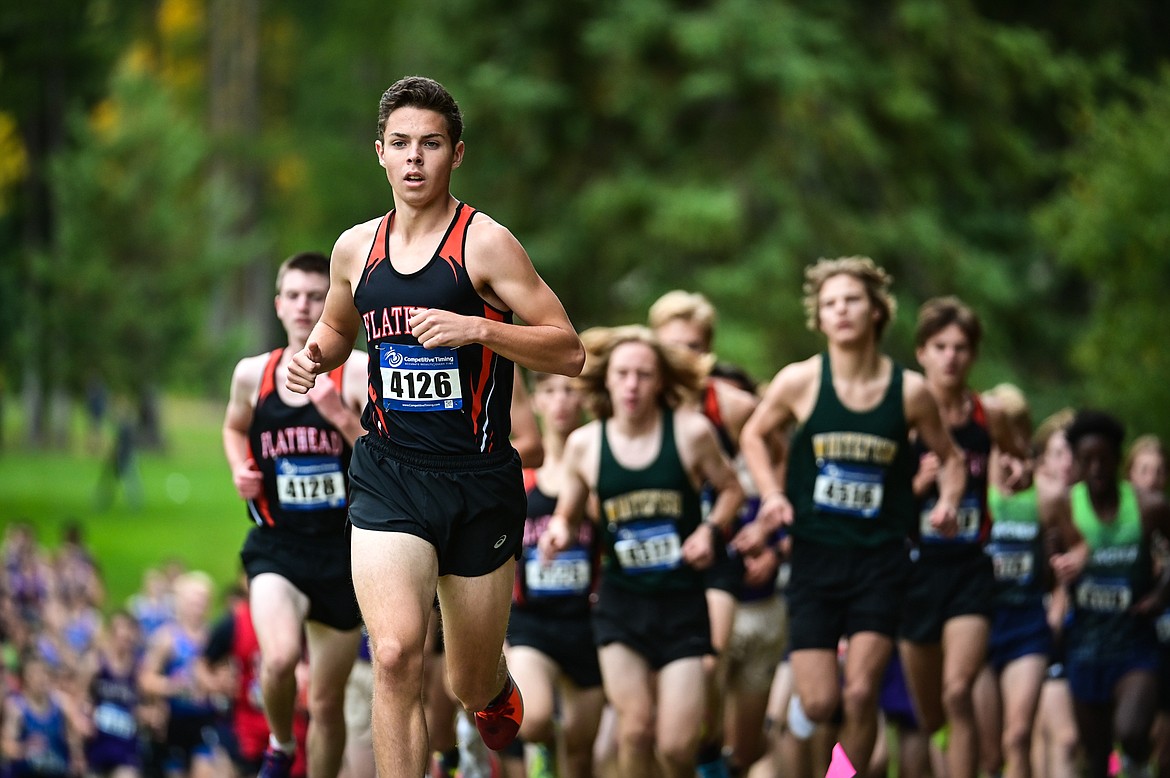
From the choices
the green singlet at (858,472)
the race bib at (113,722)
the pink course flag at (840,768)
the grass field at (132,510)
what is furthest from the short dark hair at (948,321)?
the grass field at (132,510)

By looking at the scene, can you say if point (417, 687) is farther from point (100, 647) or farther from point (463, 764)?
point (100, 647)

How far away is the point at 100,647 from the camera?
14742 millimetres

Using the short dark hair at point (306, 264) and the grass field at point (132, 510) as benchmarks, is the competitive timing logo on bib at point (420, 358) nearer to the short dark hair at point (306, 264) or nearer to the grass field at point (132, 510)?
the short dark hair at point (306, 264)

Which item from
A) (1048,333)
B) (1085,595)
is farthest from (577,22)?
(1085,595)

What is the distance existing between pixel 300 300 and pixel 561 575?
7.01 ft

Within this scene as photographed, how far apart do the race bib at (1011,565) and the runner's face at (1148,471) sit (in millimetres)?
1551

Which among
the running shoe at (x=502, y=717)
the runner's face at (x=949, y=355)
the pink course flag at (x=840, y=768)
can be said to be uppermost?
the runner's face at (x=949, y=355)

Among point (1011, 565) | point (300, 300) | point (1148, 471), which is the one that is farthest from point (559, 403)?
point (1148, 471)

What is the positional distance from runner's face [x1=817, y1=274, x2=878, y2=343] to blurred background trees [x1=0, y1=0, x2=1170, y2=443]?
1362 centimetres

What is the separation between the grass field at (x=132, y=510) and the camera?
26.0 m

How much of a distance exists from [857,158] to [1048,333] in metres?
3.86

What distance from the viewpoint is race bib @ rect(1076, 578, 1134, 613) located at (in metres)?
10.8

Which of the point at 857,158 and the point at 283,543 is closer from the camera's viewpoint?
the point at 283,543

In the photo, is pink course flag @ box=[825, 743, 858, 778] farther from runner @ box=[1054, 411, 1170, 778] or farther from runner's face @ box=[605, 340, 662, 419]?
runner @ box=[1054, 411, 1170, 778]
